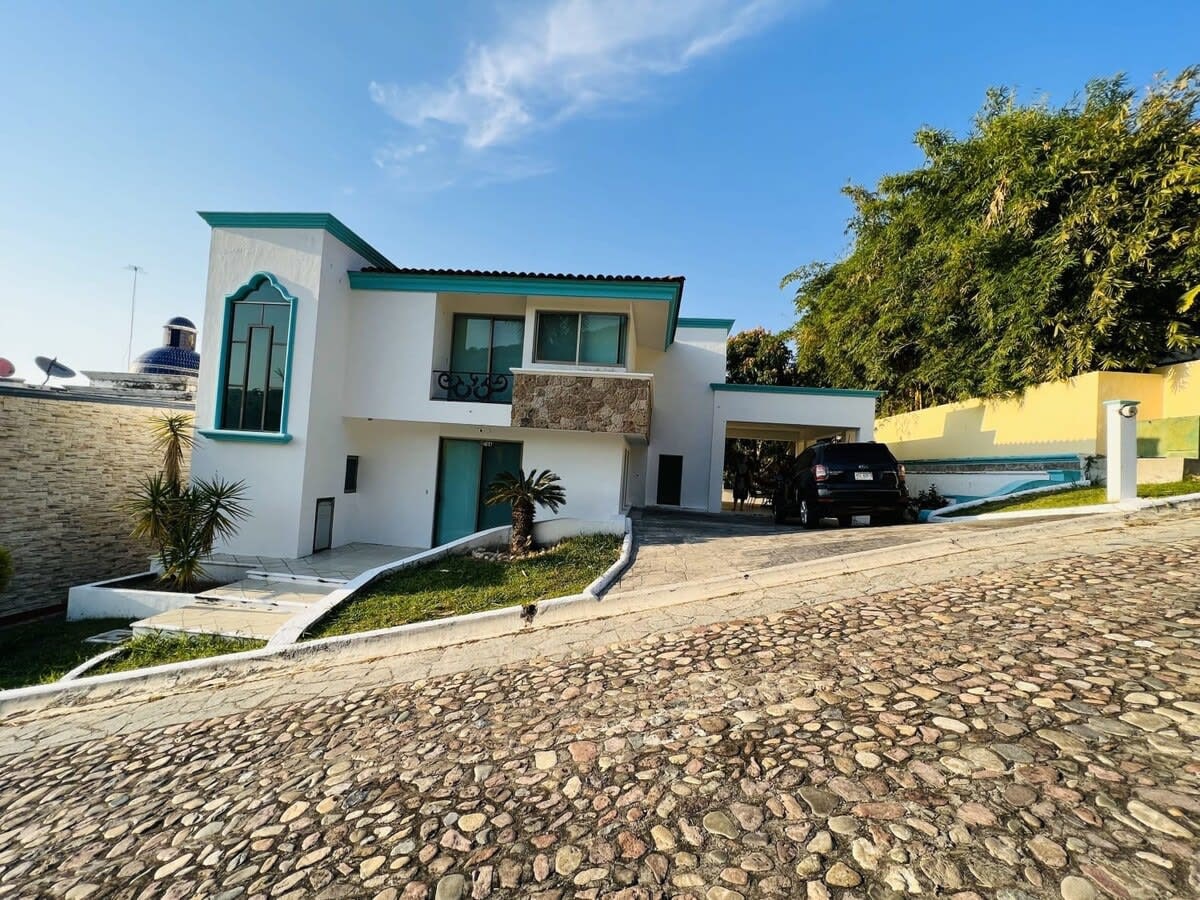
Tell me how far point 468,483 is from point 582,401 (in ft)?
11.2

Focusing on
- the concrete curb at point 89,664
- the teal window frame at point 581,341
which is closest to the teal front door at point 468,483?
the teal window frame at point 581,341

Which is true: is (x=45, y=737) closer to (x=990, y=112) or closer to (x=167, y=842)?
(x=167, y=842)

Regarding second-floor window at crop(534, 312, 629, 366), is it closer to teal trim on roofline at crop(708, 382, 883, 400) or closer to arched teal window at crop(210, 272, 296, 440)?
arched teal window at crop(210, 272, 296, 440)

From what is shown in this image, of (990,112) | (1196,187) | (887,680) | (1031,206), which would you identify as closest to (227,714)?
(887,680)

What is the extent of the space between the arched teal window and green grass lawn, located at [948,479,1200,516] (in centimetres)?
1369

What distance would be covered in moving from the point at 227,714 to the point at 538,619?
273 cm

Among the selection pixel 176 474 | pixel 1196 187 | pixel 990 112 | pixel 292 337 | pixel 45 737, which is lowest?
pixel 45 737

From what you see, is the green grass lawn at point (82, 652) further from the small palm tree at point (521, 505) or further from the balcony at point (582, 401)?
the balcony at point (582, 401)

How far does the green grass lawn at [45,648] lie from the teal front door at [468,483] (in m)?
5.28

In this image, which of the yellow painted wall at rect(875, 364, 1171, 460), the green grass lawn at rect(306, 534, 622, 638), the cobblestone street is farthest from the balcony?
the yellow painted wall at rect(875, 364, 1171, 460)

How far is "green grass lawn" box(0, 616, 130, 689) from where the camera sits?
5965 millimetres

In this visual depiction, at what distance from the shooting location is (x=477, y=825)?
2.58 metres

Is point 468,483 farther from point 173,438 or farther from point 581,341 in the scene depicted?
point 173,438

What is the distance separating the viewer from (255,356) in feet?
32.3
